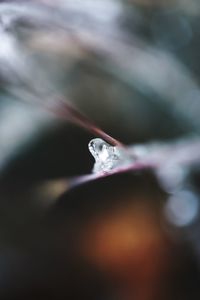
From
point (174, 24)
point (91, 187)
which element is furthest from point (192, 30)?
point (91, 187)

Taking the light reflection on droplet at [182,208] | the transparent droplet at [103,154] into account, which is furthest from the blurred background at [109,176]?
the transparent droplet at [103,154]

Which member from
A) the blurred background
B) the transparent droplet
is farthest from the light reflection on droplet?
the transparent droplet

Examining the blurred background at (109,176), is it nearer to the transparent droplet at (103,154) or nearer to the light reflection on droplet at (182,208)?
the light reflection on droplet at (182,208)

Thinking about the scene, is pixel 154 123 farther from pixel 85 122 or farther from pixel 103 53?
pixel 85 122

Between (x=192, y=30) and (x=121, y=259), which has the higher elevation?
(x=192, y=30)

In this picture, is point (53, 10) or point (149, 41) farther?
point (149, 41)

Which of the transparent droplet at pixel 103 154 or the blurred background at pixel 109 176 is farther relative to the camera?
the blurred background at pixel 109 176

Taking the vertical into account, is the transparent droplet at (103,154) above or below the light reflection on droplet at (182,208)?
below
